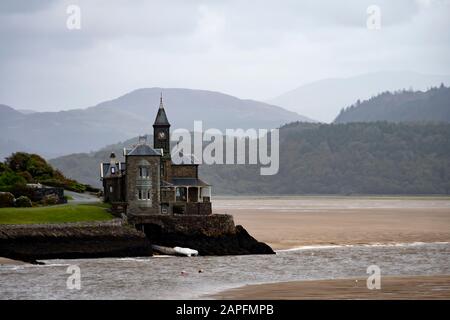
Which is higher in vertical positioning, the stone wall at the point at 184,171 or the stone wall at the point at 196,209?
the stone wall at the point at 184,171

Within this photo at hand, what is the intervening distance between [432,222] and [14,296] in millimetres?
70439

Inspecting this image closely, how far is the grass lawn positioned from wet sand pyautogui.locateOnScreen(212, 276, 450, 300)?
20.7m

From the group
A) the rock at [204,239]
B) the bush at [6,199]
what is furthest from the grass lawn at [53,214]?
the bush at [6,199]

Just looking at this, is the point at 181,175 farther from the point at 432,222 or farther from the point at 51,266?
the point at 432,222

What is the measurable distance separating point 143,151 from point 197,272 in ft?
62.3

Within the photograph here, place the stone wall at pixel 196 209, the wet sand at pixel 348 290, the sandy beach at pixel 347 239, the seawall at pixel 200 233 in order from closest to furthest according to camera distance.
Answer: the wet sand at pixel 348 290
the sandy beach at pixel 347 239
the seawall at pixel 200 233
the stone wall at pixel 196 209

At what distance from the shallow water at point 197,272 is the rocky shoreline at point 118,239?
1.62 meters

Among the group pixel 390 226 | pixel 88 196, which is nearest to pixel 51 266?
pixel 88 196

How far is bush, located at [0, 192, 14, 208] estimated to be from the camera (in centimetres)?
7481

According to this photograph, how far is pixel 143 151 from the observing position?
74.6 metres

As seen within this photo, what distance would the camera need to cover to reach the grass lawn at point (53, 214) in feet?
220

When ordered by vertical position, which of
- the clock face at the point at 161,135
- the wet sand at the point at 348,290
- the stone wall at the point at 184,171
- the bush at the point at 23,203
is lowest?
the wet sand at the point at 348,290

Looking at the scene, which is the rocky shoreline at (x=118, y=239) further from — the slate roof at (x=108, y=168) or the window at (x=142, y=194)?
the slate roof at (x=108, y=168)

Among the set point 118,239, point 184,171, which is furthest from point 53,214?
point 184,171
